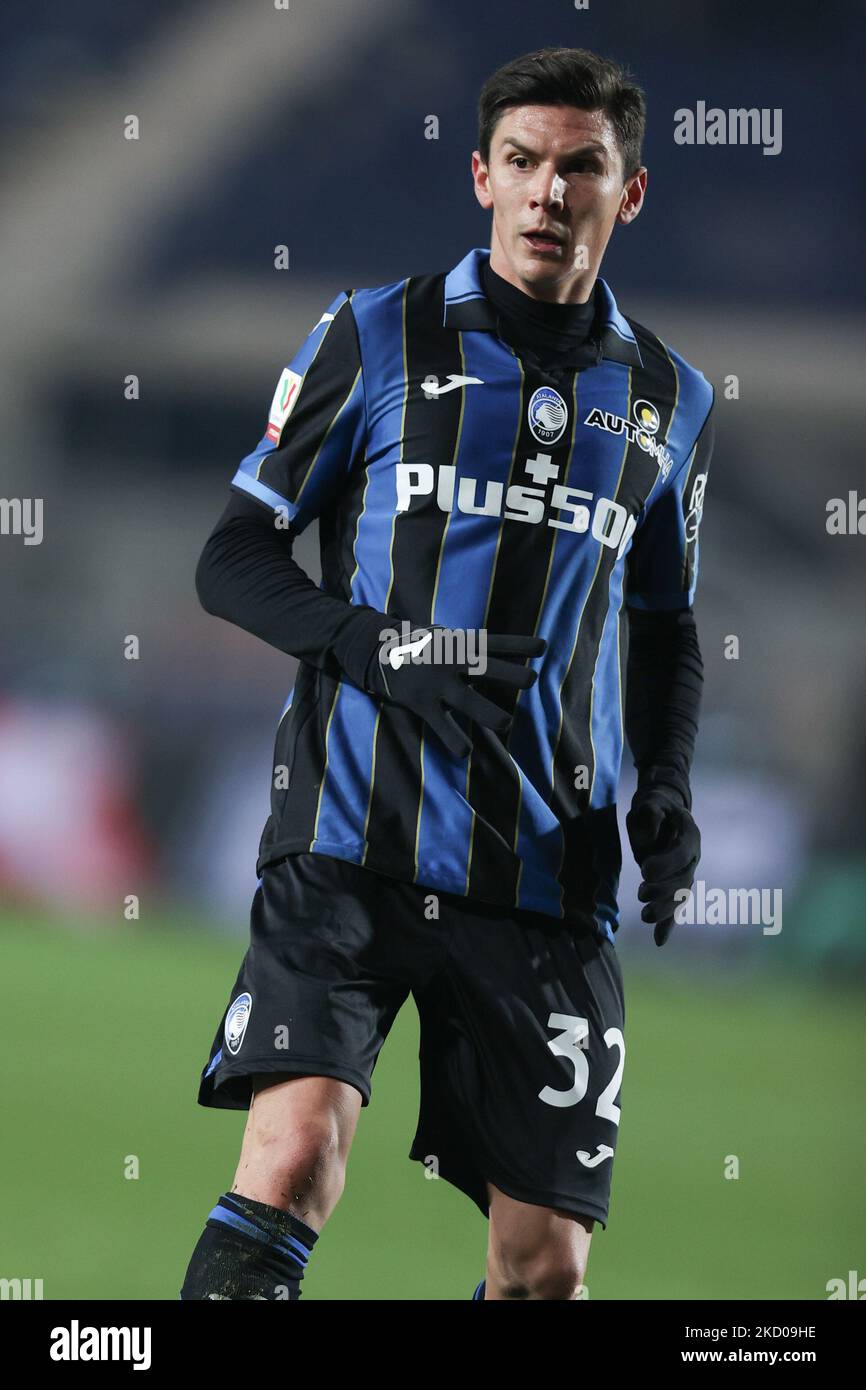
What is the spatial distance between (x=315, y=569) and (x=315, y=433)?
Result: 234cm

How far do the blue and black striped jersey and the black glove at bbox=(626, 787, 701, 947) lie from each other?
0.04 meters

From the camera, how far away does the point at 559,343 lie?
1.90 meters

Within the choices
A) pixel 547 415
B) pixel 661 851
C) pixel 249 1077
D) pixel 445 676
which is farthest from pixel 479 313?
pixel 249 1077

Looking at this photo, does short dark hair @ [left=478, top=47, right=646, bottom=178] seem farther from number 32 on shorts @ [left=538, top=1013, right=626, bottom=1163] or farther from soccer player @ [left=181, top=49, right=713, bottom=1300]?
number 32 on shorts @ [left=538, top=1013, right=626, bottom=1163]

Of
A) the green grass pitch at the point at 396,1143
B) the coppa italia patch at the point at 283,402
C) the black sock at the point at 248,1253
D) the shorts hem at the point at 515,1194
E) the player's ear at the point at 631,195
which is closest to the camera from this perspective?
the black sock at the point at 248,1253

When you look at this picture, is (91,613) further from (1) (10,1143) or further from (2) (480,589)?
(2) (480,589)

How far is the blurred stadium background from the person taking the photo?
329cm

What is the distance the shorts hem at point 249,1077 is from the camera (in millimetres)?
1612

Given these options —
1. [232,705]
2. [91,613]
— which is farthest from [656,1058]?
[91,613]

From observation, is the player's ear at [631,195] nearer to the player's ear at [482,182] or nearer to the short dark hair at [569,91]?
the short dark hair at [569,91]

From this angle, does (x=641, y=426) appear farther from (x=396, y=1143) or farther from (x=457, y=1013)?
(x=396, y=1143)

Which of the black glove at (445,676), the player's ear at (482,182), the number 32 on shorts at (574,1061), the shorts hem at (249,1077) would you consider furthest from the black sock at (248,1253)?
the player's ear at (482,182)

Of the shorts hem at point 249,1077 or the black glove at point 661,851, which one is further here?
the black glove at point 661,851

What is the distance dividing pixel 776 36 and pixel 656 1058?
2532 millimetres
